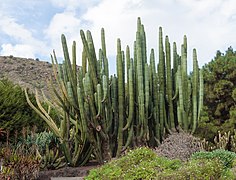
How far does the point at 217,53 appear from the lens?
19.7 meters

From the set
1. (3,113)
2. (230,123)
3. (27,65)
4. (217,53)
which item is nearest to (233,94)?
(230,123)

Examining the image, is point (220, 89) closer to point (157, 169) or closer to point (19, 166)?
point (19, 166)

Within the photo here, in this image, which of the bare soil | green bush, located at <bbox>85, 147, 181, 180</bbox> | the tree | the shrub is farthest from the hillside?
green bush, located at <bbox>85, 147, 181, 180</bbox>

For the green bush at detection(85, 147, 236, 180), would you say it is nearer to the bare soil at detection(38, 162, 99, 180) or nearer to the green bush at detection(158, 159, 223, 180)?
the green bush at detection(158, 159, 223, 180)

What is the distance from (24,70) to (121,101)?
27.4 m

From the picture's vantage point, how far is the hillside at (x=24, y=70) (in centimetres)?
3356

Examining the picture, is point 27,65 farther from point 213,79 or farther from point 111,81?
point 111,81

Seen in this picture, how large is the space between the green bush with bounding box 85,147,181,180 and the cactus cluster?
111 inches

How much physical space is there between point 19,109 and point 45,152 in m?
2.45

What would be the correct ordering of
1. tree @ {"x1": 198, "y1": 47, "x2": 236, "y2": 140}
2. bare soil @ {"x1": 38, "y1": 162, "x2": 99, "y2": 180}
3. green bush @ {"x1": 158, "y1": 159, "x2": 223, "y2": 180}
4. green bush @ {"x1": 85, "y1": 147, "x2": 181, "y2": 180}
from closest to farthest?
green bush @ {"x1": 158, "y1": 159, "x2": 223, "y2": 180}, green bush @ {"x1": 85, "y1": 147, "x2": 181, "y2": 180}, bare soil @ {"x1": 38, "y1": 162, "x2": 99, "y2": 180}, tree @ {"x1": 198, "y1": 47, "x2": 236, "y2": 140}

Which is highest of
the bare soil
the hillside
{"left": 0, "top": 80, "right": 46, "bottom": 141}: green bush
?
the hillside

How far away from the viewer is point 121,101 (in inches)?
410

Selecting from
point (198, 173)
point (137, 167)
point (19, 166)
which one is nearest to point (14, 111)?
point (19, 166)

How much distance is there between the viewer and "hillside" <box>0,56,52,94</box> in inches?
1321
